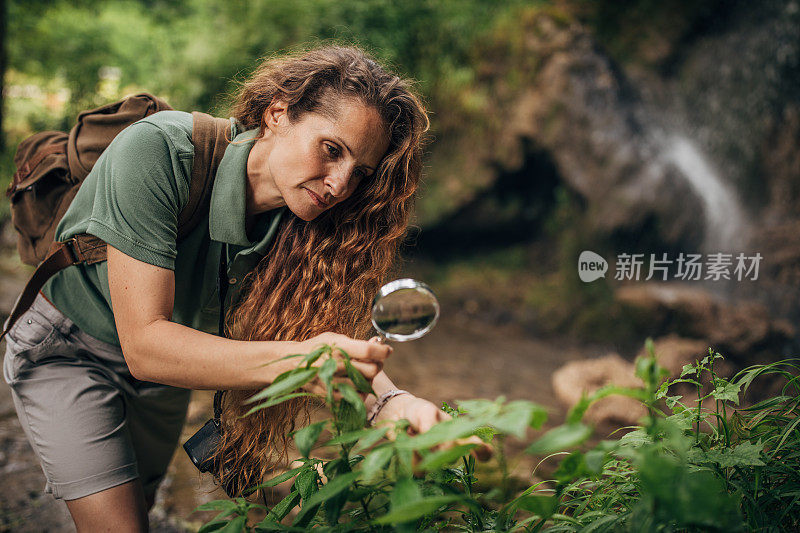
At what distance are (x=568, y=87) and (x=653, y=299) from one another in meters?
2.65

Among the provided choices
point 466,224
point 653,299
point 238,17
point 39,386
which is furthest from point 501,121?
point 39,386

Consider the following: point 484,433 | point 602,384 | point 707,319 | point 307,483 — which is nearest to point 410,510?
point 307,483

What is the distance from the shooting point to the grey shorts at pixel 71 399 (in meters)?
1.58

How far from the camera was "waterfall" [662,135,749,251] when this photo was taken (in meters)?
6.49

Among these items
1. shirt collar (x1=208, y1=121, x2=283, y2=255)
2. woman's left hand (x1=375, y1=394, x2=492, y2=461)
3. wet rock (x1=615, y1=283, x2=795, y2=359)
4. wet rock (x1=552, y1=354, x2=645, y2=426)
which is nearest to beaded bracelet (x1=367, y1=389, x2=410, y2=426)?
woman's left hand (x1=375, y1=394, x2=492, y2=461)

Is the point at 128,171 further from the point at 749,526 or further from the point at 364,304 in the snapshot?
the point at 749,526

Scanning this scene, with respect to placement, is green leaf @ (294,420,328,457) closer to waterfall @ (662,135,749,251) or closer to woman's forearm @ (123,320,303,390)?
woman's forearm @ (123,320,303,390)

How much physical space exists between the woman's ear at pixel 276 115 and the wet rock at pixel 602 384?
11.7 feet

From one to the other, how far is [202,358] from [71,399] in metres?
0.65

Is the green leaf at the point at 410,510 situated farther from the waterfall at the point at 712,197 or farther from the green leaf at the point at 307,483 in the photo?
the waterfall at the point at 712,197

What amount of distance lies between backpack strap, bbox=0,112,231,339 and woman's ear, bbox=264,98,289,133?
12 centimetres

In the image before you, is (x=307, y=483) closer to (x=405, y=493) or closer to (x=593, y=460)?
(x=405, y=493)

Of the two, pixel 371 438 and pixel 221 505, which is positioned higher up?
pixel 371 438

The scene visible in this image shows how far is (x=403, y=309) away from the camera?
1344mm
